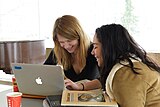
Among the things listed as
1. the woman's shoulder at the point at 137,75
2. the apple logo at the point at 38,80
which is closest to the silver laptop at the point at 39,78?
the apple logo at the point at 38,80

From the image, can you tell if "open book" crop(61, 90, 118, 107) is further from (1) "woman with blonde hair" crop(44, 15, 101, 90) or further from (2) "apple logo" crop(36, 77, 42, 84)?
(1) "woman with blonde hair" crop(44, 15, 101, 90)

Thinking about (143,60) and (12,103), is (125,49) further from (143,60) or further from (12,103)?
(12,103)

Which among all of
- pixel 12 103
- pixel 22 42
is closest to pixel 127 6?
pixel 22 42

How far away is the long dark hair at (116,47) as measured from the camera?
1.27 meters

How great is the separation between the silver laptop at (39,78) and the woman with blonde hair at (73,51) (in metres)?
0.43

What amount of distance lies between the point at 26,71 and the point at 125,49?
61 centimetres

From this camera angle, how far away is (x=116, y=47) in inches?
50.3

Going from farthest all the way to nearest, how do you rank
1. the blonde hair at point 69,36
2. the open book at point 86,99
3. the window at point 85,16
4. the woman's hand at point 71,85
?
the window at point 85,16, the blonde hair at point 69,36, the woman's hand at point 71,85, the open book at point 86,99

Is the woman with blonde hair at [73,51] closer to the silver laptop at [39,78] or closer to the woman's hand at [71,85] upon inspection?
the woman's hand at [71,85]

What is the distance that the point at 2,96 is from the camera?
1.50 m

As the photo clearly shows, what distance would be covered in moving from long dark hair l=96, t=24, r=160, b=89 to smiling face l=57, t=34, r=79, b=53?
66cm

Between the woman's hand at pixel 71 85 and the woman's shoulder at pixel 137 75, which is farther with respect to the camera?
the woman's hand at pixel 71 85

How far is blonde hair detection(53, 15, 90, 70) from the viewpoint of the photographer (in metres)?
1.92

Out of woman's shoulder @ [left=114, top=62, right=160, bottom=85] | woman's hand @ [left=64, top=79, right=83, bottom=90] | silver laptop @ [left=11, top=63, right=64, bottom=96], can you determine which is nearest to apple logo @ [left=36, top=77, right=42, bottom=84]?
silver laptop @ [left=11, top=63, right=64, bottom=96]
